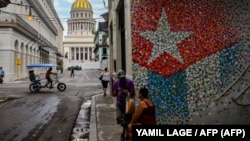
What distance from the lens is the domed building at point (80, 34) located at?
15350 cm

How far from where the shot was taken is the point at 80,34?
15612cm

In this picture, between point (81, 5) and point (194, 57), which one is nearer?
point (194, 57)

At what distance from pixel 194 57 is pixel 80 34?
148 m

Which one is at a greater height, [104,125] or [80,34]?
[80,34]

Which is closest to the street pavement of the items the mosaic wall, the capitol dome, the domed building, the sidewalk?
the sidewalk

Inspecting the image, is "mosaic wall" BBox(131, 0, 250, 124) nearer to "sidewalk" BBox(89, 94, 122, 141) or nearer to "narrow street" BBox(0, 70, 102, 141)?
"sidewalk" BBox(89, 94, 122, 141)

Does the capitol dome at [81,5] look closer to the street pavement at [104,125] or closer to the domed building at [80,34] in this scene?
the domed building at [80,34]

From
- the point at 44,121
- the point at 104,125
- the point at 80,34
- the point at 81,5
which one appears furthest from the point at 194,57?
the point at 81,5

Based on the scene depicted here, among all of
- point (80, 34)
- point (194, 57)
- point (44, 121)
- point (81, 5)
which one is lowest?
point (44, 121)

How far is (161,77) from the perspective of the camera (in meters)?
10.5

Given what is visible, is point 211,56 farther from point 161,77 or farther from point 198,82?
point 161,77

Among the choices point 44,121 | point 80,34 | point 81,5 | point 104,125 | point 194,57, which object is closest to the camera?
point 194,57

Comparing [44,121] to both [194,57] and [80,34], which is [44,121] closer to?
[194,57]

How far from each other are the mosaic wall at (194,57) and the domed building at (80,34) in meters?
138
